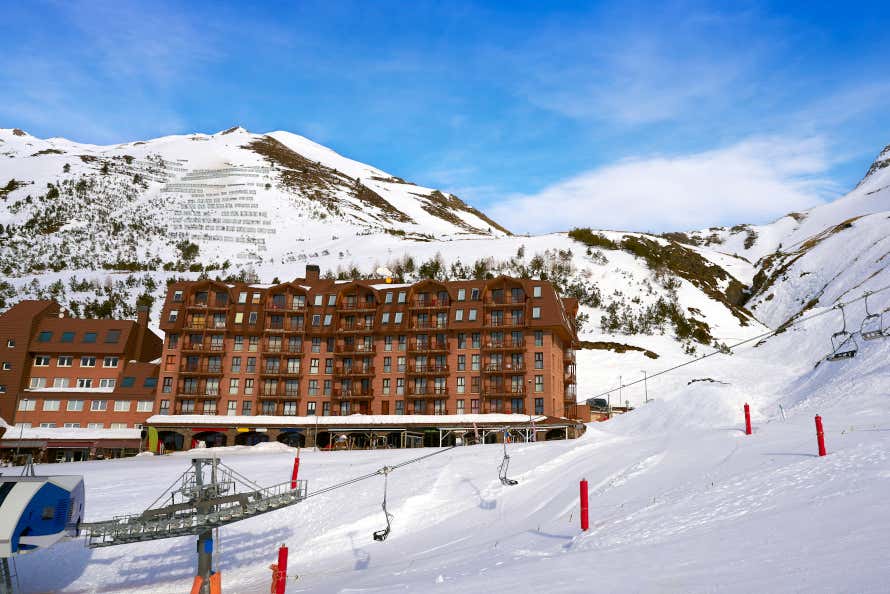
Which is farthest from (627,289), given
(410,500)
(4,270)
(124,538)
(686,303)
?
(4,270)

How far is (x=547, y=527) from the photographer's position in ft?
72.6

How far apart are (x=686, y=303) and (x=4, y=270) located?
13721cm

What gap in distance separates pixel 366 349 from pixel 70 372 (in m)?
33.8

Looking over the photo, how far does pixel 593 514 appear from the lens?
22.1m

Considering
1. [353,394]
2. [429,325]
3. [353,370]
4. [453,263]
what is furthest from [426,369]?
[453,263]

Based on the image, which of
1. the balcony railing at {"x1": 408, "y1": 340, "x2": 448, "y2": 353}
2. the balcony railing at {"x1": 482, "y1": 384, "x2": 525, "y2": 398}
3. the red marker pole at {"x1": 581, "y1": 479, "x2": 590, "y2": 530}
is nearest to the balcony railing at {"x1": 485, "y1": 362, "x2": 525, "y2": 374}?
the balcony railing at {"x1": 482, "y1": 384, "x2": 525, "y2": 398}

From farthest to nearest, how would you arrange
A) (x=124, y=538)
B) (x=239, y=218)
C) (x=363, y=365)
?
(x=239, y=218) < (x=363, y=365) < (x=124, y=538)

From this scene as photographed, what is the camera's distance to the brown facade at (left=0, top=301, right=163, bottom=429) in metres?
72.6

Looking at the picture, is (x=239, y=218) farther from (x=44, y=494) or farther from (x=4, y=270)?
(x=44, y=494)

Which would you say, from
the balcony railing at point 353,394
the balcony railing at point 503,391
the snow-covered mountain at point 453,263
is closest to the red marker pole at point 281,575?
the balcony railing at point 503,391

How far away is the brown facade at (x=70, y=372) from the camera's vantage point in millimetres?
72562

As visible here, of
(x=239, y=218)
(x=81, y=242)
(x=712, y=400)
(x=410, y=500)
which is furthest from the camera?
(x=239, y=218)

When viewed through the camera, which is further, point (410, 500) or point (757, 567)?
point (410, 500)

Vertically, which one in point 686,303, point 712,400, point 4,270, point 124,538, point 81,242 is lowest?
point 124,538
